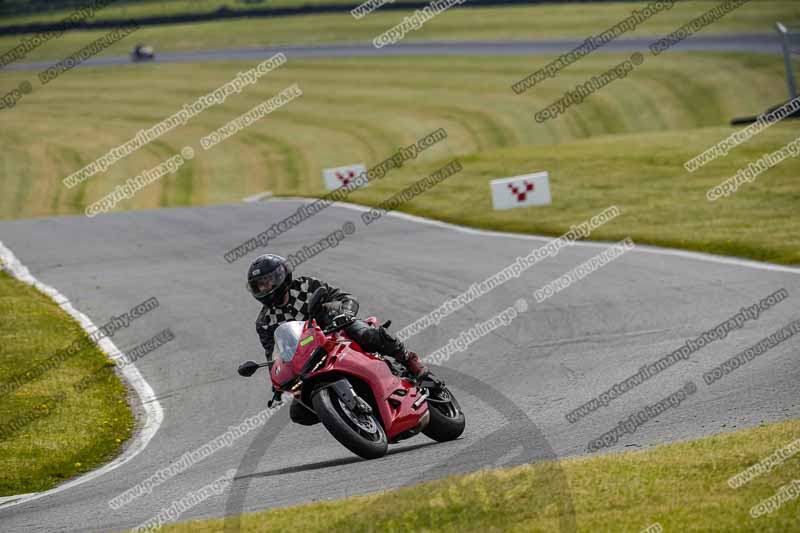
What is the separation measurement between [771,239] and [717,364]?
9093 millimetres

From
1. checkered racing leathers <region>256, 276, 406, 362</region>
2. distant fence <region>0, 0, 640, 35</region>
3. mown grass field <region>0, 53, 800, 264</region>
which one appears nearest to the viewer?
checkered racing leathers <region>256, 276, 406, 362</region>

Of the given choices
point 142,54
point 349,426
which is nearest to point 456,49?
point 142,54

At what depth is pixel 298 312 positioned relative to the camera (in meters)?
10.1

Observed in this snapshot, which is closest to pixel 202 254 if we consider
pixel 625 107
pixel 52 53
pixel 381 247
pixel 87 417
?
pixel 381 247

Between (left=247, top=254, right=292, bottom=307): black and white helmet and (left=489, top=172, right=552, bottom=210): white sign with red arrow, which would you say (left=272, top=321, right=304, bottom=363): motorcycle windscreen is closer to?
(left=247, top=254, right=292, bottom=307): black and white helmet

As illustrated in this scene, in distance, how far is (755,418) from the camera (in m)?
9.57

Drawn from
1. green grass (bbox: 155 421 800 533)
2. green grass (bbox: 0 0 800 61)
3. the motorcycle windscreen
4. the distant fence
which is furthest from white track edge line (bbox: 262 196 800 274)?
the distant fence

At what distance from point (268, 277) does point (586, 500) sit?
3736mm

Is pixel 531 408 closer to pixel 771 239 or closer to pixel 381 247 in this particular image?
pixel 771 239

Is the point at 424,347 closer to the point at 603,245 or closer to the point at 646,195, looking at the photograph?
the point at 603,245

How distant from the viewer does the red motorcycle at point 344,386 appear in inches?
356

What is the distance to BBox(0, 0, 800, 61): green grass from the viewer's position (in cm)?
6172

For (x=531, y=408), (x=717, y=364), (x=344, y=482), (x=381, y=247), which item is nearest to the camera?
(x=344, y=482)

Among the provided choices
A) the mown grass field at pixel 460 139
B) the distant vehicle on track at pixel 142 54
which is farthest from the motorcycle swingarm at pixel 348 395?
the distant vehicle on track at pixel 142 54
